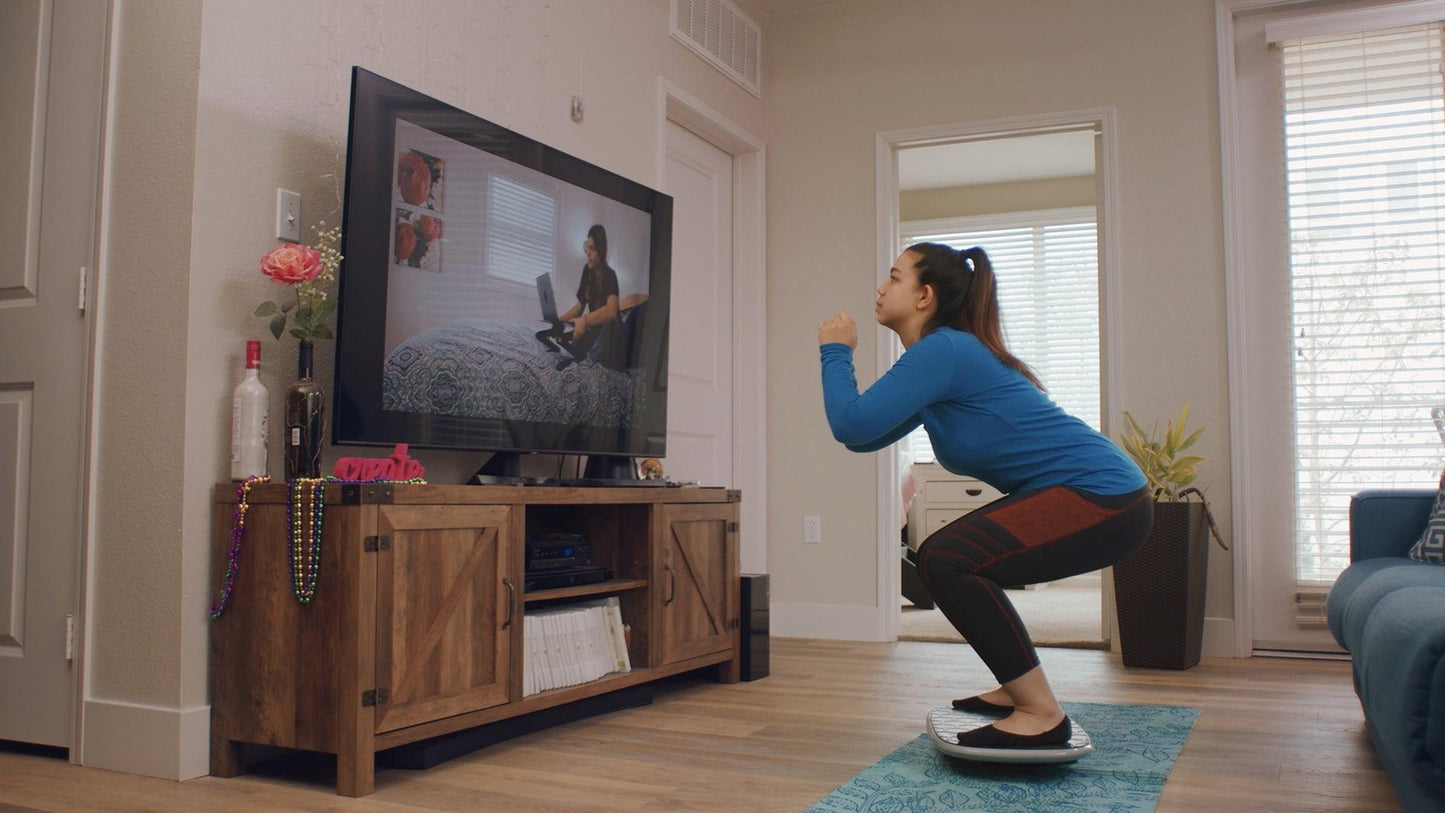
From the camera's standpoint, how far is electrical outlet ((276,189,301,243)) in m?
2.48

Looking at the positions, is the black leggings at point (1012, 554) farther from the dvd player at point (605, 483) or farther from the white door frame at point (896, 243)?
the white door frame at point (896, 243)

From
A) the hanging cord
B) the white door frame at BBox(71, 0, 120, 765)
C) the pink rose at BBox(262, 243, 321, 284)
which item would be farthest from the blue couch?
the white door frame at BBox(71, 0, 120, 765)

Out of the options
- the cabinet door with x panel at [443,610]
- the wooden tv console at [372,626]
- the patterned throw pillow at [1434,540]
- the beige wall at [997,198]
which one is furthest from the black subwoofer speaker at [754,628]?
the beige wall at [997,198]

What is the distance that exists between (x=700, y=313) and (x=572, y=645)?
195cm

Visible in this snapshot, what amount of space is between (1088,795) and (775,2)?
370 centimetres

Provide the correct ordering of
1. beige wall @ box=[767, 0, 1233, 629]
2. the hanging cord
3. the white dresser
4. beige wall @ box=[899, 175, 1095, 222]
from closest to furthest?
the hanging cord, beige wall @ box=[767, 0, 1233, 629], the white dresser, beige wall @ box=[899, 175, 1095, 222]

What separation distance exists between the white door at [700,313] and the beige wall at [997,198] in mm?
2840

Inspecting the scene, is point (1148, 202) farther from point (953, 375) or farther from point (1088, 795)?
point (1088, 795)

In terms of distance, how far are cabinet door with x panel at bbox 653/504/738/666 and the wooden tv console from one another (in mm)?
458

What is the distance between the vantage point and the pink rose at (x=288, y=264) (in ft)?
7.44

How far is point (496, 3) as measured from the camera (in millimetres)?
3225

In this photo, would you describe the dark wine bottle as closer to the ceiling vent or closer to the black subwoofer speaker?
the black subwoofer speaker

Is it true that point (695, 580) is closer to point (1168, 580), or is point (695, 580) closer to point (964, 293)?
point (964, 293)

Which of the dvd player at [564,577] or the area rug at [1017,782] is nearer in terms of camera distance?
the area rug at [1017,782]
